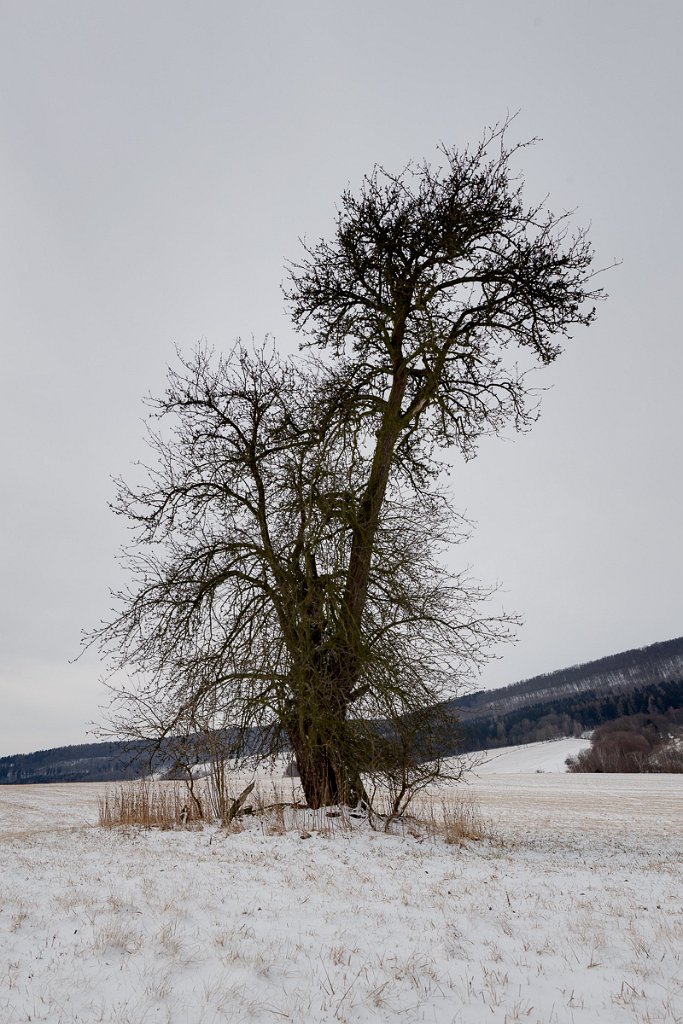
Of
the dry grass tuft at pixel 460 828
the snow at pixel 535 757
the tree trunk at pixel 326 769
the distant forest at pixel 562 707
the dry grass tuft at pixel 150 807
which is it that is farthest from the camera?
Answer: the distant forest at pixel 562 707

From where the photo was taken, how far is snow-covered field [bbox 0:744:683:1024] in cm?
328

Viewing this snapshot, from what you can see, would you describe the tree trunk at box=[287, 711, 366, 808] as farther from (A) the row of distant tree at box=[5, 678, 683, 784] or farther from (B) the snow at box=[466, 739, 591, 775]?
(B) the snow at box=[466, 739, 591, 775]

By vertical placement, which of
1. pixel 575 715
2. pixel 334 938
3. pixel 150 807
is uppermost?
pixel 150 807

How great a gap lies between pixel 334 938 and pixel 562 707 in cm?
13889

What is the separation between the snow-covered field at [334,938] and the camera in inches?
129

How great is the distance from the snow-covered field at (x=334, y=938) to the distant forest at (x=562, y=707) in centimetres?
3505

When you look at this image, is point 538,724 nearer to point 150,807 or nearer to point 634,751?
point 634,751

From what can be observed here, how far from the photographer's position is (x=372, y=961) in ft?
12.7

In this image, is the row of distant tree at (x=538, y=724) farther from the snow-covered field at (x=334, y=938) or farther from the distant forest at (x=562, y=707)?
the snow-covered field at (x=334, y=938)

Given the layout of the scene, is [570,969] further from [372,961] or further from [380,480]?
[380,480]

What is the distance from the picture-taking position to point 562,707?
426 feet

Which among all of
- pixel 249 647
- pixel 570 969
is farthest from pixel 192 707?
pixel 570 969

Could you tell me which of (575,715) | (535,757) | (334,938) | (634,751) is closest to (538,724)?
(575,715)

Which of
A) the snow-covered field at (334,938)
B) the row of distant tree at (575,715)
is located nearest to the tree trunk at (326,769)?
the snow-covered field at (334,938)
